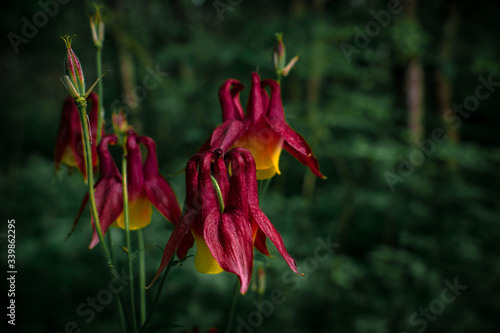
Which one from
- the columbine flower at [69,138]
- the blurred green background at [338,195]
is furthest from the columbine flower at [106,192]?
the blurred green background at [338,195]

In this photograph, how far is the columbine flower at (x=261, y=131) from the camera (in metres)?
0.56

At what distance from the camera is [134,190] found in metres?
0.59

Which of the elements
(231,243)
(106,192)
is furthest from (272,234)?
(106,192)

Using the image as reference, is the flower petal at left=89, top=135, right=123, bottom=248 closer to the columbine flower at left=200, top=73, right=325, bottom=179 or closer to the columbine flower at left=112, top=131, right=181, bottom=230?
the columbine flower at left=112, top=131, right=181, bottom=230

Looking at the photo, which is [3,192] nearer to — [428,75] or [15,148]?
[15,148]

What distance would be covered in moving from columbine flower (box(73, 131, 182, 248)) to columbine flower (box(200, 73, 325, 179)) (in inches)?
3.7

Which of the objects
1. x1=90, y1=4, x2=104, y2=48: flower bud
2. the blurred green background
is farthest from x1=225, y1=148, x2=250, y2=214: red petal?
the blurred green background

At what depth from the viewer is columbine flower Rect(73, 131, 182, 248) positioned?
56 centimetres

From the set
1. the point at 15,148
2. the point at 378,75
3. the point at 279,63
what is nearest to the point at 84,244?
the point at 279,63

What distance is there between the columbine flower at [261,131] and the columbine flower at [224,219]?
0.08m

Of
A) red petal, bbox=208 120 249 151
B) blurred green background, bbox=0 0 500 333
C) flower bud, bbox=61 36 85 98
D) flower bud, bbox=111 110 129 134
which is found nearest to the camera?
flower bud, bbox=61 36 85 98

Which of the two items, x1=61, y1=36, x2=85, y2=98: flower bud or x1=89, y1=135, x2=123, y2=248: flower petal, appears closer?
x1=61, y1=36, x2=85, y2=98: flower bud

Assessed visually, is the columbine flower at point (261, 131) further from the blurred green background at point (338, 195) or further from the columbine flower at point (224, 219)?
the blurred green background at point (338, 195)

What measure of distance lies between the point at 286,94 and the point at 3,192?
276 centimetres
